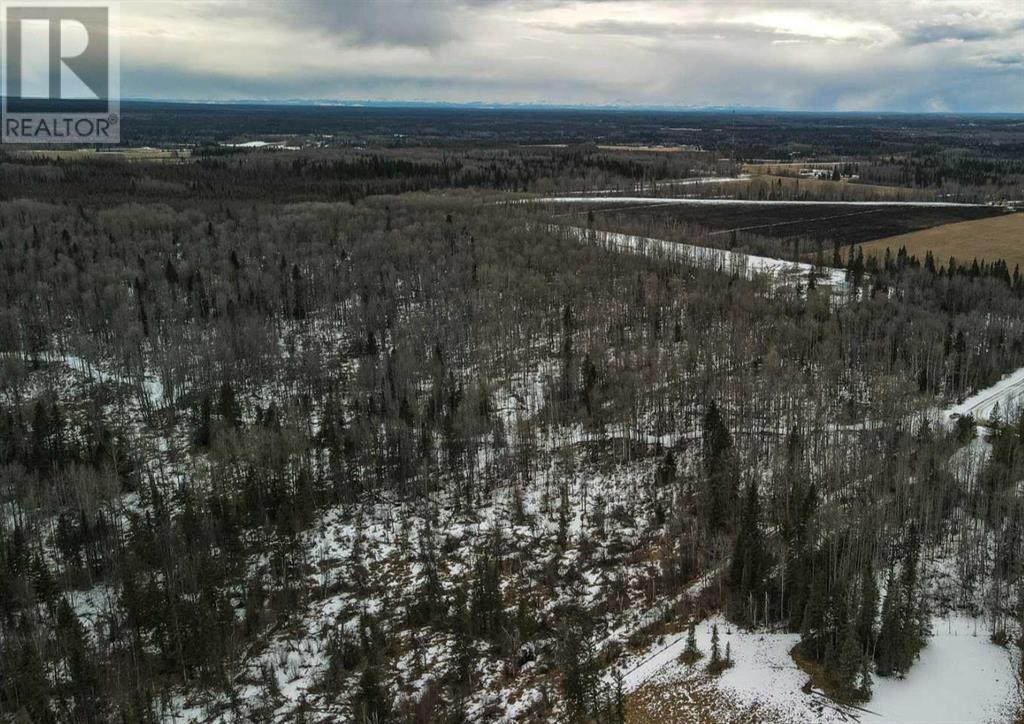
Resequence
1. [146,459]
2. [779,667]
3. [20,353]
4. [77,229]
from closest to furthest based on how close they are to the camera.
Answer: [779,667]
[146,459]
[20,353]
[77,229]

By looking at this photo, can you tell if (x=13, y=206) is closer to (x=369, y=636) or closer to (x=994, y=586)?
(x=369, y=636)

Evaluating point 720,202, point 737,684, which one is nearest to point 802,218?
point 720,202

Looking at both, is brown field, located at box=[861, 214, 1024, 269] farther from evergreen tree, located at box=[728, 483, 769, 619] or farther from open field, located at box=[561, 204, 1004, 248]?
evergreen tree, located at box=[728, 483, 769, 619]

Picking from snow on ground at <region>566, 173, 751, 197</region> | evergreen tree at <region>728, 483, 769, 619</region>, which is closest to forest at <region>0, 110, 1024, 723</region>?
evergreen tree at <region>728, 483, 769, 619</region>

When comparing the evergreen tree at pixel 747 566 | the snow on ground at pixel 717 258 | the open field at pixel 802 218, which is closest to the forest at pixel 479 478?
the evergreen tree at pixel 747 566

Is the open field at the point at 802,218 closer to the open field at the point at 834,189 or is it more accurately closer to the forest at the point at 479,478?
the open field at the point at 834,189

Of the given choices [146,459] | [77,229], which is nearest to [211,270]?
[77,229]

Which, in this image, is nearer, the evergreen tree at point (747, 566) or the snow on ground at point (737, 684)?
the snow on ground at point (737, 684)
